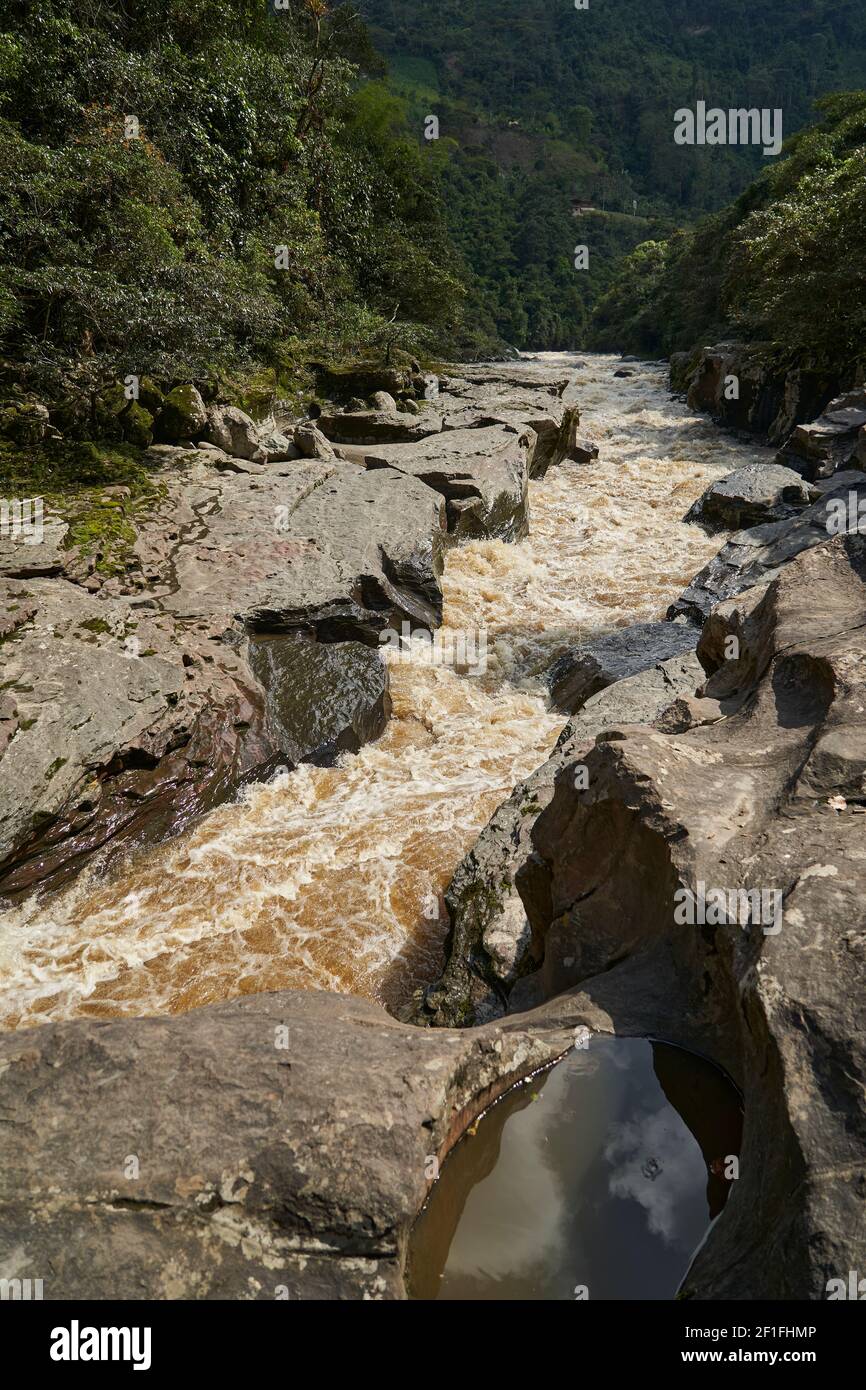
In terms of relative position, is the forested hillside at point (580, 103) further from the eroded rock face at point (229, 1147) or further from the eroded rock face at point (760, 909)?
the eroded rock face at point (229, 1147)

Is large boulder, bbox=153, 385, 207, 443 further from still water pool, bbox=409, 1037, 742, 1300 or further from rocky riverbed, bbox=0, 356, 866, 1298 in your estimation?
still water pool, bbox=409, 1037, 742, 1300

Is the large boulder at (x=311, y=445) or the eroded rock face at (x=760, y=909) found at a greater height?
the large boulder at (x=311, y=445)

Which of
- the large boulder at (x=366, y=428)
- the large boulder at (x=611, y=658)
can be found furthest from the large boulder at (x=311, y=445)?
the large boulder at (x=611, y=658)

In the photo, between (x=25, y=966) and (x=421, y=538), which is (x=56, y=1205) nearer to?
(x=25, y=966)

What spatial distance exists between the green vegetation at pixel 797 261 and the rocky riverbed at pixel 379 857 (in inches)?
305

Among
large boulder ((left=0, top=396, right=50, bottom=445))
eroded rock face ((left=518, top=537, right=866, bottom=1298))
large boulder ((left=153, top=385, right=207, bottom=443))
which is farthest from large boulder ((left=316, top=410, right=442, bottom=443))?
eroded rock face ((left=518, top=537, right=866, bottom=1298))

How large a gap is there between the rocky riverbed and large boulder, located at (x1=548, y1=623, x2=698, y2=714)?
62mm

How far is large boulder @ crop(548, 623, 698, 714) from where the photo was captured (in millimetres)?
7891

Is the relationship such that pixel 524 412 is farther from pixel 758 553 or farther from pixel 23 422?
pixel 23 422

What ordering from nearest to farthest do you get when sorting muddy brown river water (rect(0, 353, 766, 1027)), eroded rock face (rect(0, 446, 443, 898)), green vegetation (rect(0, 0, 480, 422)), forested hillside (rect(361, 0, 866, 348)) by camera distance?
muddy brown river water (rect(0, 353, 766, 1027)) → eroded rock face (rect(0, 446, 443, 898)) → green vegetation (rect(0, 0, 480, 422)) → forested hillside (rect(361, 0, 866, 348))

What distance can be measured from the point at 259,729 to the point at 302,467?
6.40 m

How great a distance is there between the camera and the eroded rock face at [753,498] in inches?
497

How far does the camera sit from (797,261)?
17.6 metres

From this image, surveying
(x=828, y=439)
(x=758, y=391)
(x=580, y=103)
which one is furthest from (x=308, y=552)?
(x=580, y=103)
